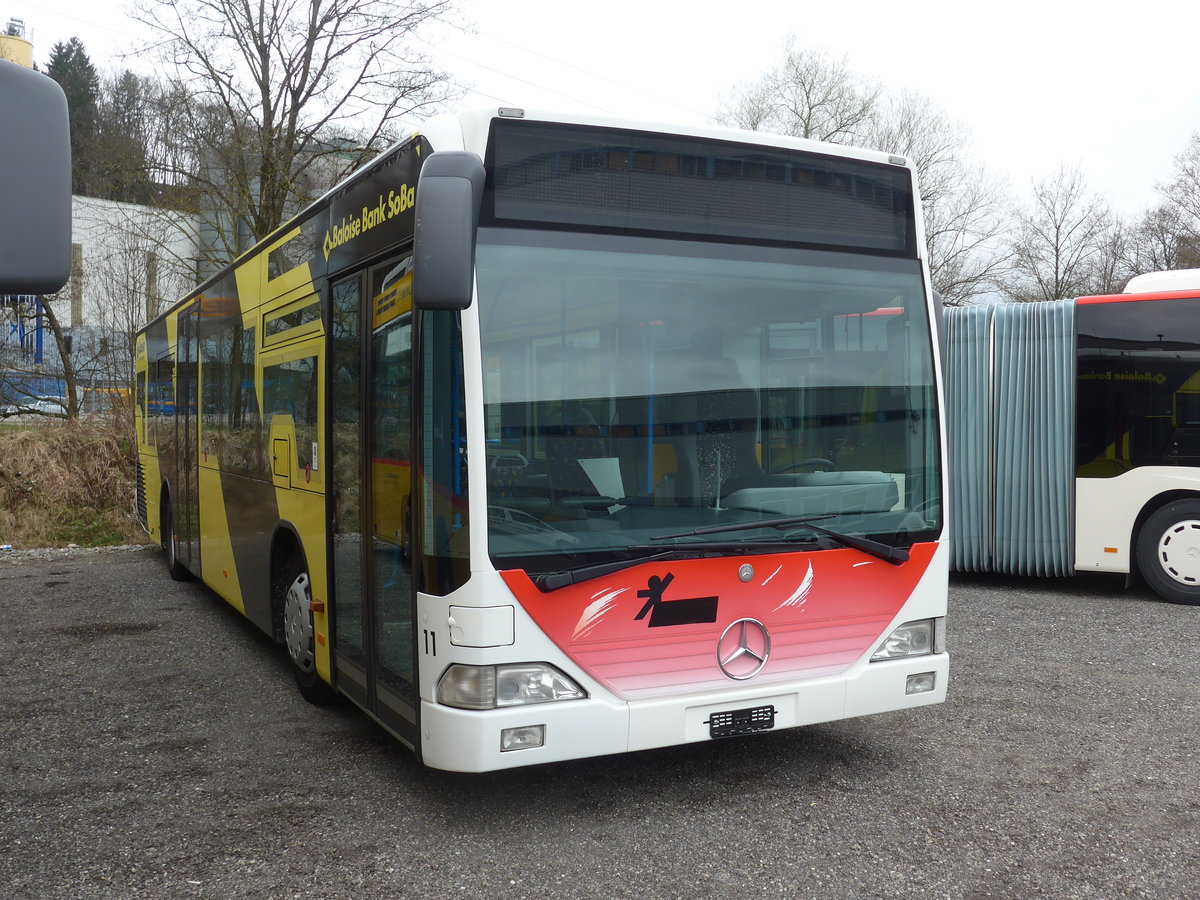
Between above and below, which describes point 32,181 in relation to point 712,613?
above

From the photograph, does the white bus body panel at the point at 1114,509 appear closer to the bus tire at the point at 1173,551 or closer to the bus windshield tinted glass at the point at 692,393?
the bus tire at the point at 1173,551

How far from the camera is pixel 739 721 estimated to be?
4.20 meters

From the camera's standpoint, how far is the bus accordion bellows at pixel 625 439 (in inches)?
151

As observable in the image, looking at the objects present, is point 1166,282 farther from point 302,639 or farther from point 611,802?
point 302,639

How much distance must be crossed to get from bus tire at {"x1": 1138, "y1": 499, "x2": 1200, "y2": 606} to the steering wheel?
6.27 meters

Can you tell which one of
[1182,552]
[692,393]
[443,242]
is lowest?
[1182,552]

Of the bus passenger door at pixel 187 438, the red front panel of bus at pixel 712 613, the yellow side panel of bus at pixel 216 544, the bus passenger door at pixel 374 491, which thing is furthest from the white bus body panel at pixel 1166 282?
the bus passenger door at pixel 187 438

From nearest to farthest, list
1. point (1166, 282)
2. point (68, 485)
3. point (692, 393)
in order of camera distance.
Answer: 1. point (692, 393)
2. point (1166, 282)
3. point (68, 485)

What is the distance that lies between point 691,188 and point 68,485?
45.2ft

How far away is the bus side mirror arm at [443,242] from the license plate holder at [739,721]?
1.90 m

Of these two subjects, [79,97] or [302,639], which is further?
[79,97]

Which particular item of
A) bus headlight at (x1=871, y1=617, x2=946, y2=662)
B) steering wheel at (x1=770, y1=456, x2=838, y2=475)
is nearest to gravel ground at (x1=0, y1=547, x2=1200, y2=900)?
bus headlight at (x1=871, y1=617, x2=946, y2=662)

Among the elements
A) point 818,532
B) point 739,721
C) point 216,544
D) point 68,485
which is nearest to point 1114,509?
point 818,532

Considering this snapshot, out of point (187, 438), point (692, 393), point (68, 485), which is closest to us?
point (692, 393)
